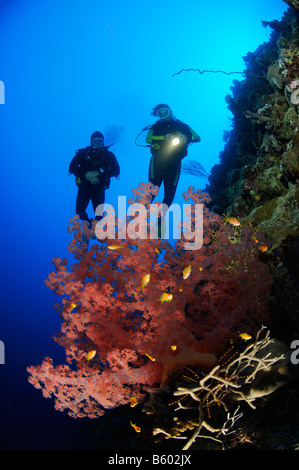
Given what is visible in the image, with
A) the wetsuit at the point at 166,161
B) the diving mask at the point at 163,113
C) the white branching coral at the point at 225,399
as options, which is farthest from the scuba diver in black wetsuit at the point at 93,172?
the white branching coral at the point at 225,399

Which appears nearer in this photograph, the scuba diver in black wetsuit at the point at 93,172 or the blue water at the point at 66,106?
the scuba diver in black wetsuit at the point at 93,172

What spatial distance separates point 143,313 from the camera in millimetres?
2984

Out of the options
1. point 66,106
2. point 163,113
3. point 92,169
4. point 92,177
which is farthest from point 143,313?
point 66,106

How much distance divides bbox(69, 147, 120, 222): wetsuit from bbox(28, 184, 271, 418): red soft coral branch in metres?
3.63

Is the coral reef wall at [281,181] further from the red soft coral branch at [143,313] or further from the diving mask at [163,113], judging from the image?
the diving mask at [163,113]

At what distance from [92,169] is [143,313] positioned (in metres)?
5.34

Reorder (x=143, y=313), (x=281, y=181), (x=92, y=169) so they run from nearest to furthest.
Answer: (x=143, y=313)
(x=281, y=181)
(x=92, y=169)

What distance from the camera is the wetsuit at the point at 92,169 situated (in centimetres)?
702

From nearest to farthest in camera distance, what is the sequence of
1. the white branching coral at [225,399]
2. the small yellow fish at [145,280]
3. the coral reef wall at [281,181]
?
the white branching coral at [225,399] → the small yellow fish at [145,280] → the coral reef wall at [281,181]

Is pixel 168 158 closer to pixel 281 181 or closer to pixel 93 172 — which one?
pixel 93 172

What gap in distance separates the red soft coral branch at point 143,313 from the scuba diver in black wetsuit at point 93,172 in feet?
11.9

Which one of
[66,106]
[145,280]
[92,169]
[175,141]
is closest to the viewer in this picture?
[145,280]

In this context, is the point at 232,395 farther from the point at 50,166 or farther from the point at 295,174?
the point at 50,166

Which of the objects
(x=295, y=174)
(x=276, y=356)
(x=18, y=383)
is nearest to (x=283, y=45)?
(x=295, y=174)
